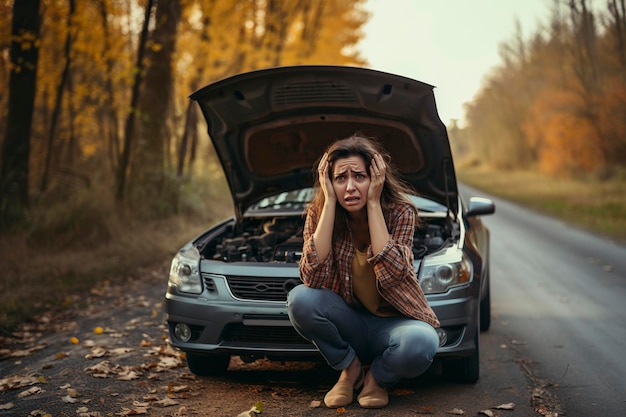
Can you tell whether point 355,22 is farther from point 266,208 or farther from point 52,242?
point 266,208

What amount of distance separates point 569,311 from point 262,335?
3830mm

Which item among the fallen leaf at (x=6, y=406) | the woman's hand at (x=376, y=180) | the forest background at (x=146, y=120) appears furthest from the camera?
the forest background at (x=146, y=120)

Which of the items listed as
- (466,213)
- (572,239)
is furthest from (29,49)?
(572,239)

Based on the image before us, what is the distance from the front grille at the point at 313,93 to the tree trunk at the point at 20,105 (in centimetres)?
684

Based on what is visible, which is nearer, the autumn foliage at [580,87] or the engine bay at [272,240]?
the engine bay at [272,240]

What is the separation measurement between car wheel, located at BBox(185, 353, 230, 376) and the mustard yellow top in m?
1.39

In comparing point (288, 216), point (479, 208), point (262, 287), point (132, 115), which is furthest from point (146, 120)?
point (262, 287)

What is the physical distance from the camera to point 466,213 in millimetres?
6113

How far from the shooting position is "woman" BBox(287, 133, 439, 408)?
3.89 m

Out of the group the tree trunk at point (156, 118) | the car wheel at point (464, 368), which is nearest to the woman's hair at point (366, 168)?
the car wheel at point (464, 368)

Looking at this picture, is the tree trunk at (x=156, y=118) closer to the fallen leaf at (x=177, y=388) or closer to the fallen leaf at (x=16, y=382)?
the fallen leaf at (x=16, y=382)

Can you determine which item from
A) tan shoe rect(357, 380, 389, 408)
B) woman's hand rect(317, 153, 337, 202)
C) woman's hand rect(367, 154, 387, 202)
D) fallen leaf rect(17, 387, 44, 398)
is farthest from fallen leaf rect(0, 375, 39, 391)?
woman's hand rect(367, 154, 387, 202)

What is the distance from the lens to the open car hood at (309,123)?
4977 millimetres

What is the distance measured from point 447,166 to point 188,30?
13877mm
